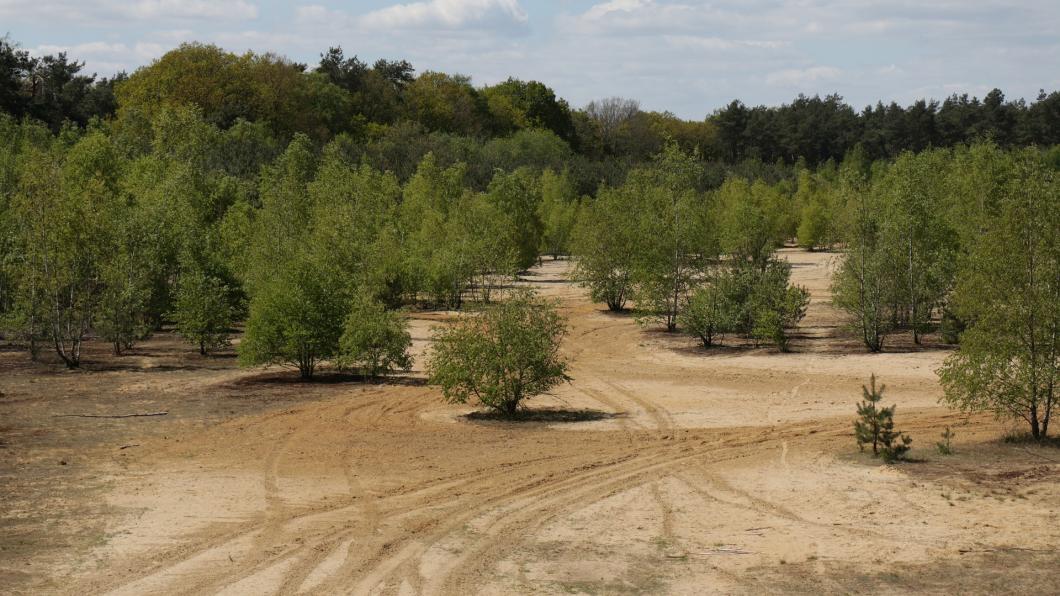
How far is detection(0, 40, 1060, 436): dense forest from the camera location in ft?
82.1

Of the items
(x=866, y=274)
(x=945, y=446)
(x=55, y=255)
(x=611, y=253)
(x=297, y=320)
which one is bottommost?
(x=945, y=446)

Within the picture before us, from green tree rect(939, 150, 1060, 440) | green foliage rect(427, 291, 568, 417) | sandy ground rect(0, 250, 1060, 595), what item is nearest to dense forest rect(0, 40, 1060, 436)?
green tree rect(939, 150, 1060, 440)

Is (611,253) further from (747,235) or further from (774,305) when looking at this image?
(774,305)

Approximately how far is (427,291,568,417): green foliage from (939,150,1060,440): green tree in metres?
9.88

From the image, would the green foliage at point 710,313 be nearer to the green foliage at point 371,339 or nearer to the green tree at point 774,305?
the green tree at point 774,305

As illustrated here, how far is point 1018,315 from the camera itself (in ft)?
78.1

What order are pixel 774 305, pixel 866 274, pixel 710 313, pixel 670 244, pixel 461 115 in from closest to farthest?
1. pixel 866 274
2. pixel 710 313
3. pixel 774 305
4. pixel 670 244
5. pixel 461 115

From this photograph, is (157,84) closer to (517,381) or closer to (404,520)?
(517,381)

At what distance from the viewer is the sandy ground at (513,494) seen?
16.2 m

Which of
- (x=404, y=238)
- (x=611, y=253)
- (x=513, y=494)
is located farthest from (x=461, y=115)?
(x=513, y=494)

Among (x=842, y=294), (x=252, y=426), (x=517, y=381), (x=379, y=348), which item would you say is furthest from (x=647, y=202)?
(x=252, y=426)

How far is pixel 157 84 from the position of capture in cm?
10088

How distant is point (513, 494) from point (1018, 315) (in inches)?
464

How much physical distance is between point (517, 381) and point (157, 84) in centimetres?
8260
